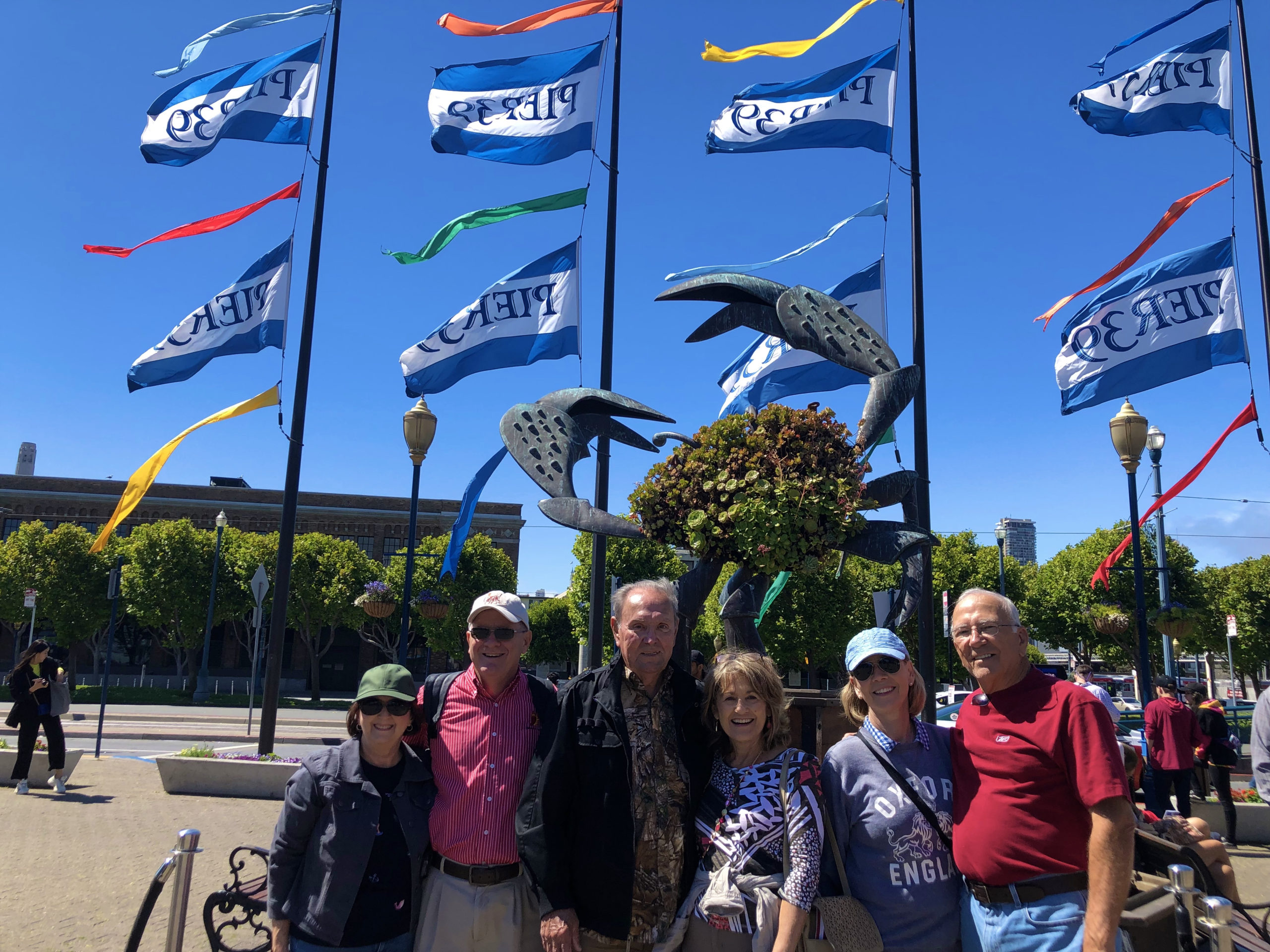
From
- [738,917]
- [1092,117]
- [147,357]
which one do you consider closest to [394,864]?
[738,917]

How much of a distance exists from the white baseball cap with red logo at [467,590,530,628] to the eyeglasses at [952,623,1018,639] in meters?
1.64

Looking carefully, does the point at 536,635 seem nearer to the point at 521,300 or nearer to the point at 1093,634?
the point at 1093,634

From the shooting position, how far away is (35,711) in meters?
10.2

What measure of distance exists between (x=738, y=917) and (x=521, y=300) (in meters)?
9.08

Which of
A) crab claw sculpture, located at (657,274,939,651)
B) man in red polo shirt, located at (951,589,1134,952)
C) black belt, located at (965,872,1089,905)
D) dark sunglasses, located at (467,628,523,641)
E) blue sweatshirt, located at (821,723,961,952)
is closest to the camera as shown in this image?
man in red polo shirt, located at (951,589,1134,952)

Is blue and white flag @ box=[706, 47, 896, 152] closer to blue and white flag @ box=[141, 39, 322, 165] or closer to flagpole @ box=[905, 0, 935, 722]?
flagpole @ box=[905, 0, 935, 722]

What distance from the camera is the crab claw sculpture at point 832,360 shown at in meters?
6.10

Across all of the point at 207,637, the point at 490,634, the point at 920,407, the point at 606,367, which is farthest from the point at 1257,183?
the point at 207,637

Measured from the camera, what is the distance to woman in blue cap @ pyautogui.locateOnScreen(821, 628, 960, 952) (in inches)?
→ 114

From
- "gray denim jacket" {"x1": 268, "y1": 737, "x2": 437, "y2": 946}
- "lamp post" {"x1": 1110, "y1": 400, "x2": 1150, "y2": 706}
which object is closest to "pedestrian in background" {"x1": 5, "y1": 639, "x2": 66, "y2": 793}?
"gray denim jacket" {"x1": 268, "y1": 737, "x2": 437, "y2": 946}

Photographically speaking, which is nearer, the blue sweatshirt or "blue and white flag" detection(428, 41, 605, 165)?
the blue sweatshirt

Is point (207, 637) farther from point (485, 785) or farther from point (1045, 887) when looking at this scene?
point (1045, 887)

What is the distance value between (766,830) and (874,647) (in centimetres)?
76

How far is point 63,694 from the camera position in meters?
10.2
